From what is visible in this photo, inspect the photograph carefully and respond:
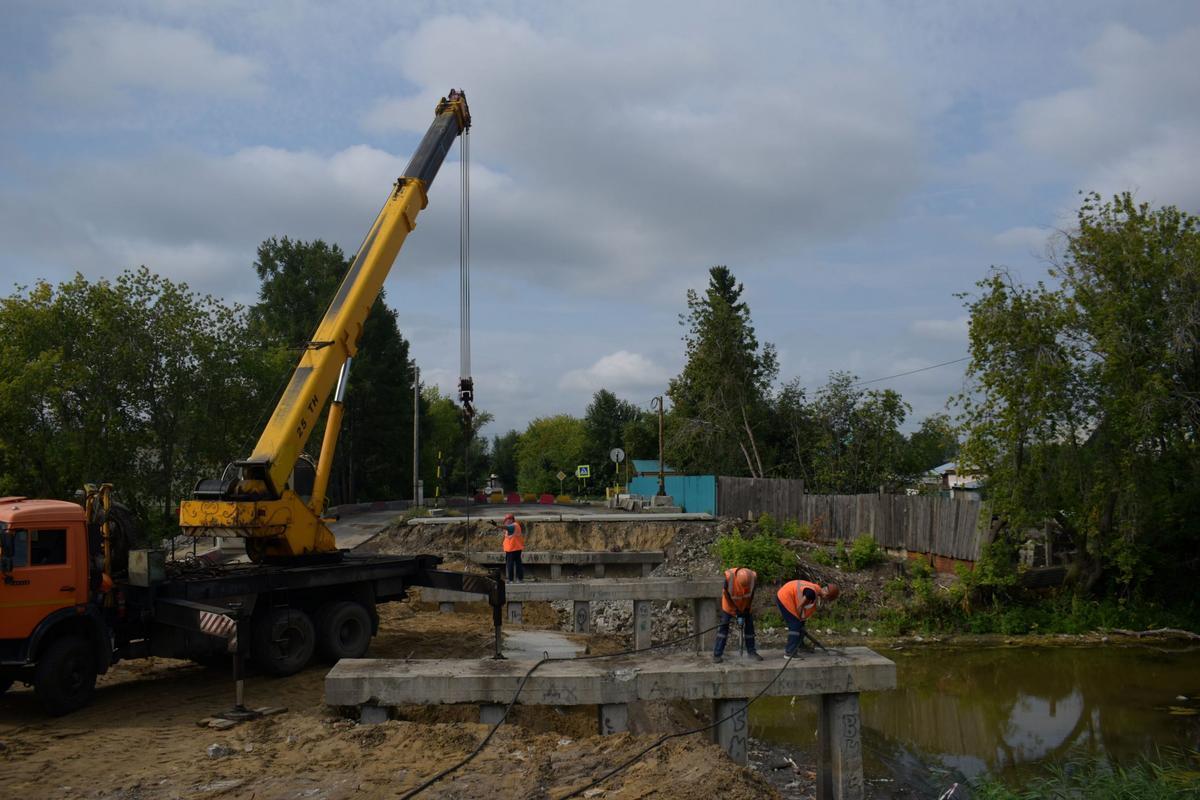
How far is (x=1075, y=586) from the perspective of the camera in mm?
22797

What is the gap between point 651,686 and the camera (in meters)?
9.62

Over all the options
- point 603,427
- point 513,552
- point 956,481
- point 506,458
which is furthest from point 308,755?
point 506,458

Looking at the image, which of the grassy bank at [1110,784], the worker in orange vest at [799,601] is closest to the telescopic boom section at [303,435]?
the worker in orange vest at [799,601]

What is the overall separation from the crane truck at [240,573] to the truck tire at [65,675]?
0.6 inches

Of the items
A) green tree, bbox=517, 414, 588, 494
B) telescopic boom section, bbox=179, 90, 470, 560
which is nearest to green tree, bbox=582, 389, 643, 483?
green tree, bbox=517, 414, 588, 494

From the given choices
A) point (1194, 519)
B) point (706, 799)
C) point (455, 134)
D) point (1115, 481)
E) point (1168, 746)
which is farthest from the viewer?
point (1194, 519)

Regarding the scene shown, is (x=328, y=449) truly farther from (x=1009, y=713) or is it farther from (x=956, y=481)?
(x=956, y=481)

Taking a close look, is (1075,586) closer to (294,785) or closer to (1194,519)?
(1194,519)

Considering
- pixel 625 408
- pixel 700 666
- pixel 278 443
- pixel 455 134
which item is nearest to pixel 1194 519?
pixel 700 666

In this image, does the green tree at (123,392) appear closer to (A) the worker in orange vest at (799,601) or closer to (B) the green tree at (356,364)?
(B) the green tree at (356,364)

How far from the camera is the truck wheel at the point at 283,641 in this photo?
12.3 meters

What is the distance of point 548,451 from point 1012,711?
79.6 meters

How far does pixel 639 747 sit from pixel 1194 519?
20.1m

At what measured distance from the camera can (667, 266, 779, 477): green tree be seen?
141 ft
